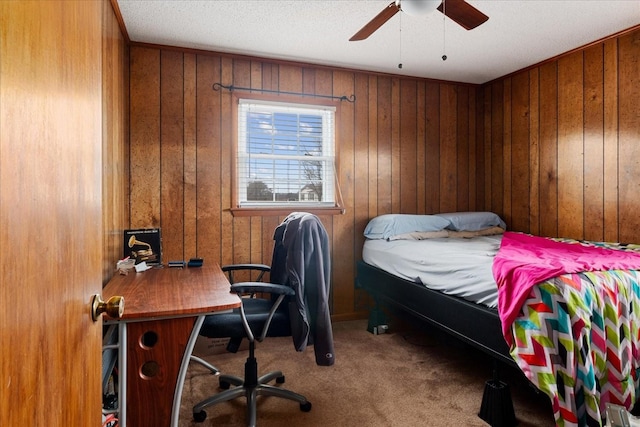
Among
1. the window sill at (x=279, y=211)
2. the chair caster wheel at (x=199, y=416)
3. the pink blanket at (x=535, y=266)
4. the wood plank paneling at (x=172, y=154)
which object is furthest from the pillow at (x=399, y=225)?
the chair caster wheel at (x=199, y=416)

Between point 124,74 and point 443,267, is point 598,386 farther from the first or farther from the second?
point 124,74

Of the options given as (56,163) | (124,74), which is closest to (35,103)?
(56,163)

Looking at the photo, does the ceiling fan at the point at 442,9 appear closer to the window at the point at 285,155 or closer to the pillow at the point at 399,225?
the window at the point at 285,155

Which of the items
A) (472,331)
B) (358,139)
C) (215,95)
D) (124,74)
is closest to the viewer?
(472,331)

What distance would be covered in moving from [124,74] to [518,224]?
3.81 meters

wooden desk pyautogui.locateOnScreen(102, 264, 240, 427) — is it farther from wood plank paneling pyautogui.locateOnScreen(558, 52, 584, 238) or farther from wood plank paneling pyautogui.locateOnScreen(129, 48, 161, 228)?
wood plank paneling pyautogui.locateOnScreen(558, 52, 584, 238)

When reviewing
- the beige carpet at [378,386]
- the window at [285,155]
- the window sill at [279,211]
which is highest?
the window at [285,155]

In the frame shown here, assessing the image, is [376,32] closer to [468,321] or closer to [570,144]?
[570,144]

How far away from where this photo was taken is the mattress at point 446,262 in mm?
2205

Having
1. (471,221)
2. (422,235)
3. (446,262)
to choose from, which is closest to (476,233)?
(471,221)

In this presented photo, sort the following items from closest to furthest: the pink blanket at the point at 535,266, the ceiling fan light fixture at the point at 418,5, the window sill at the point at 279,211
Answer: the pink blanket at the point at 535,266, the ceiling fan light fixture at the point at 418,5, the window sill at the point at 279,211

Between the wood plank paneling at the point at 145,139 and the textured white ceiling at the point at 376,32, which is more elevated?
the textured white ceiling at the point at 376,32

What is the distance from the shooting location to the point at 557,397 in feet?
5.31

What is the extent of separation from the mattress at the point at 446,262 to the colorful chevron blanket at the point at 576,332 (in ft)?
0.89
